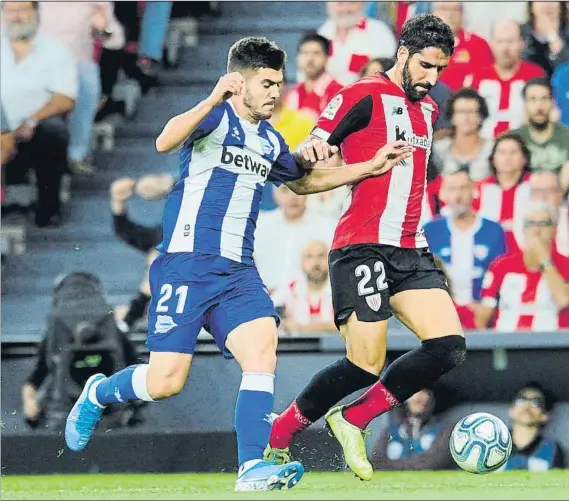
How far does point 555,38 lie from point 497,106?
2.06 ft

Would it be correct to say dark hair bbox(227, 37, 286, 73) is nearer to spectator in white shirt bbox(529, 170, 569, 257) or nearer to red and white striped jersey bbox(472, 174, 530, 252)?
red and white striped jersey bbox(472, 174, 530, 252)

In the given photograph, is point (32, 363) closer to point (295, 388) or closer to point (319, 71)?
point (295, 388)

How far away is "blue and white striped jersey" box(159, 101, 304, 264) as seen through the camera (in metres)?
5.82

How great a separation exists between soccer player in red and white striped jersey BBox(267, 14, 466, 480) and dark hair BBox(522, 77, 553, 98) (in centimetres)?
245

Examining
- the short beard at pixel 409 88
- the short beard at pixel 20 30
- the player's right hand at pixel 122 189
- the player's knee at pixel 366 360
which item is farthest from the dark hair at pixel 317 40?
the player's knee at pixel 366 360

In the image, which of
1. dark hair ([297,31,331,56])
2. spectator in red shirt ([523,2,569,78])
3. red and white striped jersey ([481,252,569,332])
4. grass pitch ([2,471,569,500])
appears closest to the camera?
grass pitch ([2,471,569,500])

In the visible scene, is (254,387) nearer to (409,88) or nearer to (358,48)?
(409,88)

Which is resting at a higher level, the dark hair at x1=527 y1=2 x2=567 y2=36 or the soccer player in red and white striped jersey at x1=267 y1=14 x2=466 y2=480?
the dark hair at x1=527 y1=2 x2=567 y2=36

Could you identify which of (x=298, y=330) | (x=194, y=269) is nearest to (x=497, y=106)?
(x=298, y=330)

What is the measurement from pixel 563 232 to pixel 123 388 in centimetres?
339

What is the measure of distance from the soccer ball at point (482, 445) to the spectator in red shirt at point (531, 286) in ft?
6.20

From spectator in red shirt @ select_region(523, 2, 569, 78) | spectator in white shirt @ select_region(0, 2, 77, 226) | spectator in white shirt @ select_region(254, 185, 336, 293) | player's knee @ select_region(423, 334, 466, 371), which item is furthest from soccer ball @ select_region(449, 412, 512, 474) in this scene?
spectator in white shirt @ select_region(0, 2, 77, 226)

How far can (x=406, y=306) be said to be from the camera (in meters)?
6.01

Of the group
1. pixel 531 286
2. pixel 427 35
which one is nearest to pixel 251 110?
pixel 427 35
